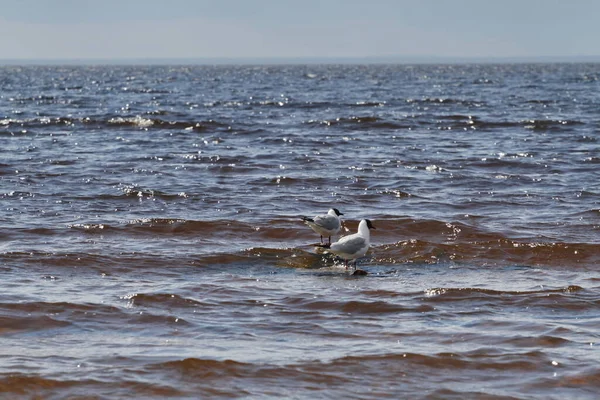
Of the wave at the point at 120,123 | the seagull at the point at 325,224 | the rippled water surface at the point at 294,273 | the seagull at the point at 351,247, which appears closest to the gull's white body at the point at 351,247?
the seagull at the point at 351,247

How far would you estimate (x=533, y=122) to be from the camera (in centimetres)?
3709

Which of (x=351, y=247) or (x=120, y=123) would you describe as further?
(x=120, y=123)

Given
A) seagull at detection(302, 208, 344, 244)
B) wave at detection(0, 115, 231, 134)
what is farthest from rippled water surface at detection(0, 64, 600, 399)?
wave at detection(0, 115, 231, 134)

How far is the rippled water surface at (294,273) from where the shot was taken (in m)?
8.41

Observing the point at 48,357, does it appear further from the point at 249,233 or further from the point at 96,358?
the point at 249,233

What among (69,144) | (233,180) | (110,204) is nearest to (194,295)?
(110,204)

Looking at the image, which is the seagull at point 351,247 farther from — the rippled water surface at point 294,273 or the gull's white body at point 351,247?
the rippled water surface at point 294,273

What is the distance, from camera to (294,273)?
1283 centimetres

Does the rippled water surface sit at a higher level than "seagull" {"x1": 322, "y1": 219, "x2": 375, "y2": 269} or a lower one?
lower

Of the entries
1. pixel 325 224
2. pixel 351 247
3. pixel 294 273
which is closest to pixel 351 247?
pixel 351 247

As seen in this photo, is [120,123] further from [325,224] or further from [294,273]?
[294,273]

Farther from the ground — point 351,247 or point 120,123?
Answer: point 351,247

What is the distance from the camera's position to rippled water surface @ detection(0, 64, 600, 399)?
331 inches

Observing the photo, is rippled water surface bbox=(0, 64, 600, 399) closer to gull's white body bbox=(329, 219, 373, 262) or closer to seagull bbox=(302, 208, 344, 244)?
gull's white body bbox=(329, 219, 373, 262)
